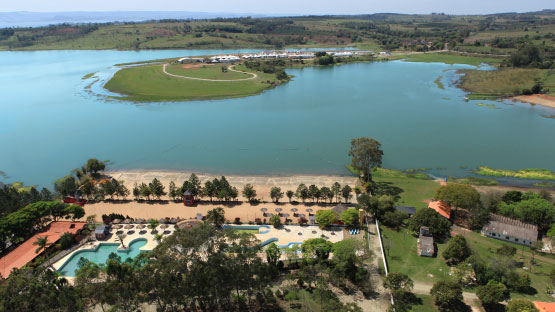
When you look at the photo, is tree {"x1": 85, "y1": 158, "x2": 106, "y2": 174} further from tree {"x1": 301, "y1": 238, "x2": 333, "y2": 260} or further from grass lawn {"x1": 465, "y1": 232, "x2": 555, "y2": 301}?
grass lawn {"x1": 465, "y1": 232, "x2": 555, "y2": 301}

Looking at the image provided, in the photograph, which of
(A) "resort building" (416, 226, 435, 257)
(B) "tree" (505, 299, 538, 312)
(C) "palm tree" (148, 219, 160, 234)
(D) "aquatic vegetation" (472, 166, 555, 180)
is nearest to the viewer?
(B) "tree" (505, 299, 538, 312)

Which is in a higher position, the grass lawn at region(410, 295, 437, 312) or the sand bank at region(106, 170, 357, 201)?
the sand bank at region(106, 170, 357, 201)

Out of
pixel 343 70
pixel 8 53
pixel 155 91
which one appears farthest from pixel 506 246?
pixel 8 53

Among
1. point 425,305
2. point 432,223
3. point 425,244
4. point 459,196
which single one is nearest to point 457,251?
point 425,244

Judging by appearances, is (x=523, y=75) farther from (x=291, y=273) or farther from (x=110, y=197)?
(x=110, y=197)

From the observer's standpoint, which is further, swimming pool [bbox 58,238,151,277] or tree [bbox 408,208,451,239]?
tree [bbox 408,208,451,239]

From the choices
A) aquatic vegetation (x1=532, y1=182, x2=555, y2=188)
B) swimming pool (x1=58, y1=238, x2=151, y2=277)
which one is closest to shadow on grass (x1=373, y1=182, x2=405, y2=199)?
aquatic vegetation (x1=532, y1=182, x2=555, y2=188)
